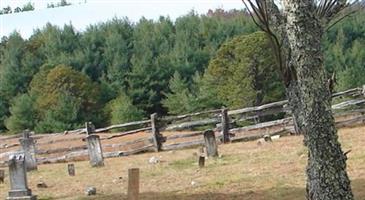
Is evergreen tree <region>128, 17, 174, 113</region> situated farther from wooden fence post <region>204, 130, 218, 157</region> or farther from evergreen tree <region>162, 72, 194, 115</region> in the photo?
wooden fence post <region>204, 130, 218, 157</region>

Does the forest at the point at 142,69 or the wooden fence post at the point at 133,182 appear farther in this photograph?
the forest at the point at 142,69

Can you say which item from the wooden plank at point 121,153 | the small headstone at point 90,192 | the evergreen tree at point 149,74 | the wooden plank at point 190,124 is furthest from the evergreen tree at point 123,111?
the small headstone at point 90,192

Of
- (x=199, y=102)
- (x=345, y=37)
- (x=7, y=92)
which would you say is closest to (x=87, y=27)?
(x=7, y=92)

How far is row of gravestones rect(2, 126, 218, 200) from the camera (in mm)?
10086

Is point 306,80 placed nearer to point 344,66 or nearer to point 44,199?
point 44,199

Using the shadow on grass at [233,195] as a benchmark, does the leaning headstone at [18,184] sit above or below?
above

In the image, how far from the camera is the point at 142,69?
2698 cm

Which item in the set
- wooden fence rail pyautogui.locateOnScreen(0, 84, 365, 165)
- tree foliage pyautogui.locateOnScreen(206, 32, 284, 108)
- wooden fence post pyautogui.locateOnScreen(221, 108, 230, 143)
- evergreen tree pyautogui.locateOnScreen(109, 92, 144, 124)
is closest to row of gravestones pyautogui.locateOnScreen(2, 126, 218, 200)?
wooden fence rail pyautogui.locateOnScreen(0, 84, 365, 165)

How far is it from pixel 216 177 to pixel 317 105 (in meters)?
5.86

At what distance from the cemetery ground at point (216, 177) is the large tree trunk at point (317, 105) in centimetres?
328

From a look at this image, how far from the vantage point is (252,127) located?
18672mm

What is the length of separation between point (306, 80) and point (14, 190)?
20.5ft

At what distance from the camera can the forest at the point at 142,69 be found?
77.6ft

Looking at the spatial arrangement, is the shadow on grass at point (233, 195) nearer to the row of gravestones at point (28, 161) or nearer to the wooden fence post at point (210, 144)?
the row of gravestones at point (28, 161)
